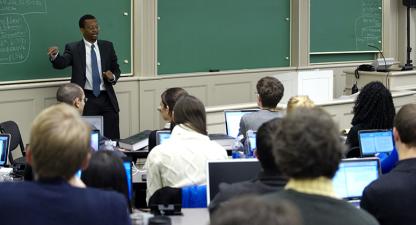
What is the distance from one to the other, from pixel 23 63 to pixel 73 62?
533 millimetres

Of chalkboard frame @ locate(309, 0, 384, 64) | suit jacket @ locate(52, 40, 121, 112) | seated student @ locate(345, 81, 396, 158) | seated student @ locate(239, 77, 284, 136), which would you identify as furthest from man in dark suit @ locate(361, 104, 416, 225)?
chalkboard frame @ locate(309, 0, 384, 64)

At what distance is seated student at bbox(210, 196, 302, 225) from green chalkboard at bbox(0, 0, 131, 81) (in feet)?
21.8

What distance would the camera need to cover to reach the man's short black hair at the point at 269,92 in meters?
5.57

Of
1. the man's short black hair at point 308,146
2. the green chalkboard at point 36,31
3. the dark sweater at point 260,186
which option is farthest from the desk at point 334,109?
the man's short black hair at point 308,146

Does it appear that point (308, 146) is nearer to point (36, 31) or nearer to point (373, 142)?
point (373, 142)

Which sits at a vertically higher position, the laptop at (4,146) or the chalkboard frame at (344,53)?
the chalkboard frame at (344,53)

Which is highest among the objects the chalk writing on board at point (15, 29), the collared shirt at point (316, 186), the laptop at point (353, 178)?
the chalk writing on board at point (15, 29)

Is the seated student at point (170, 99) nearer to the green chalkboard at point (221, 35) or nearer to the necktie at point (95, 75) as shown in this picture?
the necktie at point (95, 75)

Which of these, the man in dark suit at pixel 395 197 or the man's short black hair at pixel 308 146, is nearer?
the man's short black hair at pixel 308 146

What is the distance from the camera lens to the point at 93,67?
788 centimetres

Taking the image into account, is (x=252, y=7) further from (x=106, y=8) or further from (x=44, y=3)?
(x=44, y=3)

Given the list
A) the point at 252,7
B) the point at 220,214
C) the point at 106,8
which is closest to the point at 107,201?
the point at 220,214

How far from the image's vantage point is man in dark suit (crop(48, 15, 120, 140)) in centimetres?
780

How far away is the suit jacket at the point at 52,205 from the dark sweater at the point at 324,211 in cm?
57
